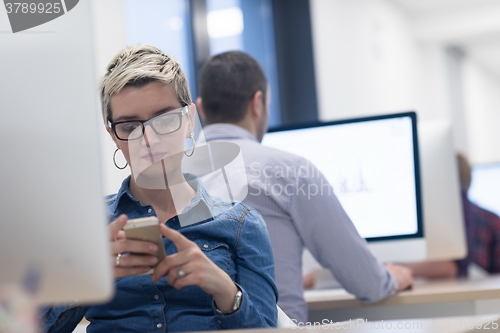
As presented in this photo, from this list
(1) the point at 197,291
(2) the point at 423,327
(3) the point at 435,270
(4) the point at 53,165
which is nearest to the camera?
(4) the point at 53,165

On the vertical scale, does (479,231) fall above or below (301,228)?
below

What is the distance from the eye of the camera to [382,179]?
1.65m

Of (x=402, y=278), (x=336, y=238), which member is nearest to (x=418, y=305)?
(x=402, y=278)

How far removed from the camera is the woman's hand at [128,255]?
2.64ft

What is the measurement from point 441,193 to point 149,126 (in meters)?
1.08

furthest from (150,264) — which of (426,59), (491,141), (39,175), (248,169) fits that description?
(491,141)

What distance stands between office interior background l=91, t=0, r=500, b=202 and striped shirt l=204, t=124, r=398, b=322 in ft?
1.24

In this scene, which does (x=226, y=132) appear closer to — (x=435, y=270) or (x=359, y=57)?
(x=435, y=270)

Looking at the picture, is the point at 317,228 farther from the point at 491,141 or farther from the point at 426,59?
the point at 491,141

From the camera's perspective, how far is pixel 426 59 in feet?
21.9

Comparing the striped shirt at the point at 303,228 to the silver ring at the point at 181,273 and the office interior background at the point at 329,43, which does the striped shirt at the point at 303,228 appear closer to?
the office interior background at the point at 329,43

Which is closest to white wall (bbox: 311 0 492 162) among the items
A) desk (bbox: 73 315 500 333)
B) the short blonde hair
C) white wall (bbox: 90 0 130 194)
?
white wall (bbox: 90 0 130 194)

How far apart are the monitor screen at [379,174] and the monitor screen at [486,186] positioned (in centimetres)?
119

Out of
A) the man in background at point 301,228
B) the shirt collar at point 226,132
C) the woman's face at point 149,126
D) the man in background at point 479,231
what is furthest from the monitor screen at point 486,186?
the woman's face at point 149,126
